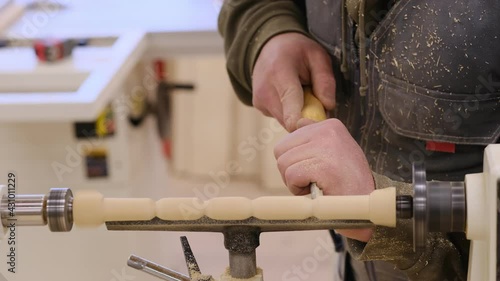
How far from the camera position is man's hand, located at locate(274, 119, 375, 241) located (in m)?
0.74

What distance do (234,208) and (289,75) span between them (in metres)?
0.38

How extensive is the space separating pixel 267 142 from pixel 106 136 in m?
1.07

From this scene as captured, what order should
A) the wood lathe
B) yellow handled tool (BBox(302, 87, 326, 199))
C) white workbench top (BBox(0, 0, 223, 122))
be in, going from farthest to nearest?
white workbench top (BBox(0, 0, 223, 122)), yellow handled tool (BBox(302, 87, 326, 199)), the wood lathe

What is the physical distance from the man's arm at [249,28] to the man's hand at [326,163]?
0.29 metres

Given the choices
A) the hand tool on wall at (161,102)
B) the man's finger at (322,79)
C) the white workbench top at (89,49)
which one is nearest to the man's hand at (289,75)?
the man's finger at (322,79)

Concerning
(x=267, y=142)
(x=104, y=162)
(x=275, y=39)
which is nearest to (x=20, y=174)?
(x=104, y=162)

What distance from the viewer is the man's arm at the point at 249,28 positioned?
105cm

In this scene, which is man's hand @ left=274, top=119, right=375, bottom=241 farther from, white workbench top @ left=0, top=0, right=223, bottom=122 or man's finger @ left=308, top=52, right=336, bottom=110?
white workbench top @ left=0, top=0, right=223, bottom=122

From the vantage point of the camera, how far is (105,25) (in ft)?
6.26

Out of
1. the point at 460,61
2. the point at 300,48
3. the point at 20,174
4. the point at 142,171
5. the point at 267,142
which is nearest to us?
the point at 460,61

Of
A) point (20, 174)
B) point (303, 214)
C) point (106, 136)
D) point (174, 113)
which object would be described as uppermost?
point (174, 113)

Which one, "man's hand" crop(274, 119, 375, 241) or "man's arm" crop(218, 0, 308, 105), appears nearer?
"man's hand" crop(274, 119, 375, 241)

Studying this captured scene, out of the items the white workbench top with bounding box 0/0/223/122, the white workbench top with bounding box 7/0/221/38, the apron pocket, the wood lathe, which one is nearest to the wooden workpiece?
the wood lathe

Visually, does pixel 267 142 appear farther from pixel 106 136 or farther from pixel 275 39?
pixel 275 39
